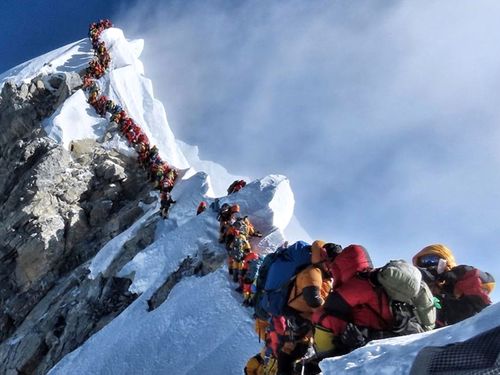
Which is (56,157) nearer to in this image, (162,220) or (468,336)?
(162,220)

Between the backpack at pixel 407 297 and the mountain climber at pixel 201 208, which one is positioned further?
the mountain climber at pixel 201 208

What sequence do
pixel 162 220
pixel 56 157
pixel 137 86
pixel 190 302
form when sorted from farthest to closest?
pixel 137 86, pixel 56 157, pixel 162 220, pixel 190 302

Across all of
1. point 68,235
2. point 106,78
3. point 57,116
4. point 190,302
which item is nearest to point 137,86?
point 106,78

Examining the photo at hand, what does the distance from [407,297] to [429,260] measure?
1939 millimetres

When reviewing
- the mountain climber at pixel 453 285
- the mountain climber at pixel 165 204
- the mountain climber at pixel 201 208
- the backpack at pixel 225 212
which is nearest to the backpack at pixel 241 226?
the backpack at pixel 225 212

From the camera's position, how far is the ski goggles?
5984mm

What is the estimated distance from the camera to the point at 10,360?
634 inches

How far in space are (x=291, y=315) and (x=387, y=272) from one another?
1.78 meters

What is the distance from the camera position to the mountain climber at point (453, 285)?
5.61 meters

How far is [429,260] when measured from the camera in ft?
19.8

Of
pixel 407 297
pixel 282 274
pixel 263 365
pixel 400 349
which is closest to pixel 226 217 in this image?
pixel 263 365

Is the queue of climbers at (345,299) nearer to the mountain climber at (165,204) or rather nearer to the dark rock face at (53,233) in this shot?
the dark rock face at (53,233)

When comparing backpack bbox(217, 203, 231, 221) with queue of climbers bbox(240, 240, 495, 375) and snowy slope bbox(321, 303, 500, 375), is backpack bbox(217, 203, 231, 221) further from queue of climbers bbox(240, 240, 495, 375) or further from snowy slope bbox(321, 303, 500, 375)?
snowy slope bbox(321, 303, 500, 375)

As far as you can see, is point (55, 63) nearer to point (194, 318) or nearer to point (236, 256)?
point (236, 256)
